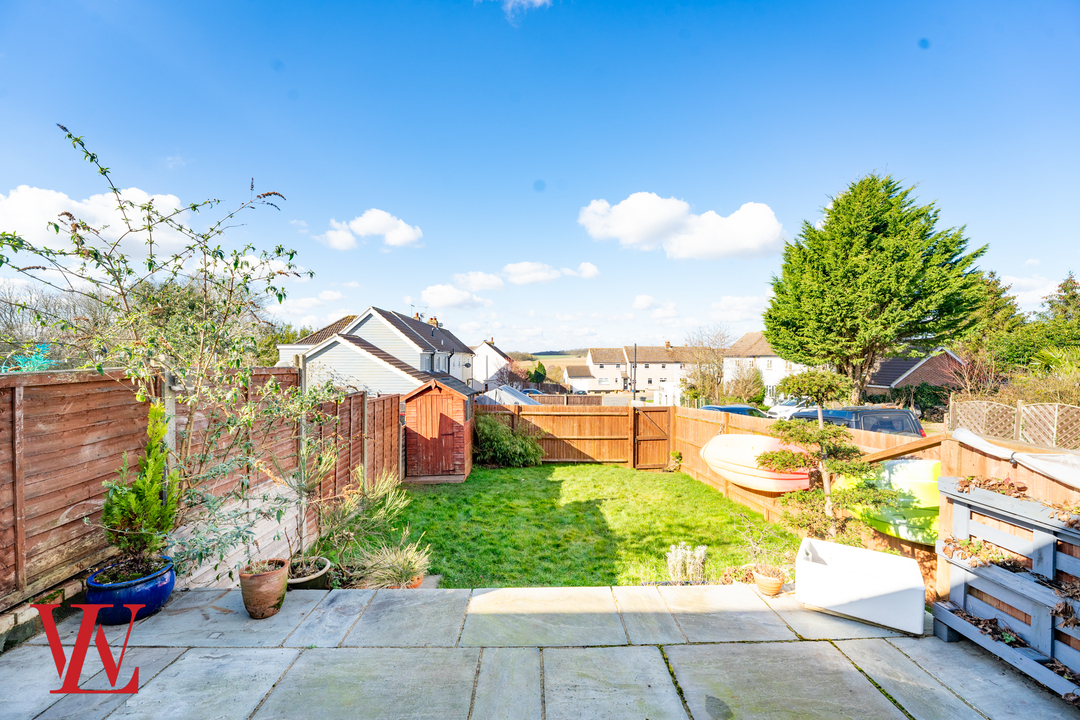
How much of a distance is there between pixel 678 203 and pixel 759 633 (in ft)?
46.3

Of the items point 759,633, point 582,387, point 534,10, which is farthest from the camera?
point 582,387

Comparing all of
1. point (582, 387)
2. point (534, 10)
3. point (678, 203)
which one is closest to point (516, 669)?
point (534, 10)

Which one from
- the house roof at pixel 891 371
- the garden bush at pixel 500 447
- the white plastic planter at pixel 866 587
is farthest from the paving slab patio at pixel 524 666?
the house roof at pixel 891 371

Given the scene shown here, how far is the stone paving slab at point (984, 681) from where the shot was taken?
213 cm

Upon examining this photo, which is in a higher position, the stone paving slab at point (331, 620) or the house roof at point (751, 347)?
the house roof at point (751, 347)

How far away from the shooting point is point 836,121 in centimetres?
782

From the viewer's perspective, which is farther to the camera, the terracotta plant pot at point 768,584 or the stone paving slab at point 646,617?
the terracotta plant pot at point 768,584

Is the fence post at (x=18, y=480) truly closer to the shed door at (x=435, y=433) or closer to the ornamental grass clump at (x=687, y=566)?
the ornamental grass clump at (x=687, y=566)

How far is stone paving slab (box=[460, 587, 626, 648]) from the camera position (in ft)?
9.12

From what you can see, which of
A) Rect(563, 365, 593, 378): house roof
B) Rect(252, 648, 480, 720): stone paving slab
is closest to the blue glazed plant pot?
Rect(252, 648, 480, 720): stone paving slab

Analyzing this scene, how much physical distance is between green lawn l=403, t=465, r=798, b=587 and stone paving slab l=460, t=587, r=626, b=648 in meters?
1.47

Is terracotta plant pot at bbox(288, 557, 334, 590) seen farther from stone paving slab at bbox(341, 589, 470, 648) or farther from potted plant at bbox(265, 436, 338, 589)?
stone paving slab at bbox(341, 589, 470, 648)

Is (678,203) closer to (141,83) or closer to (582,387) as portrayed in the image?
(141,83)

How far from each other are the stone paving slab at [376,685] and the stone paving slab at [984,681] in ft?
8.80
